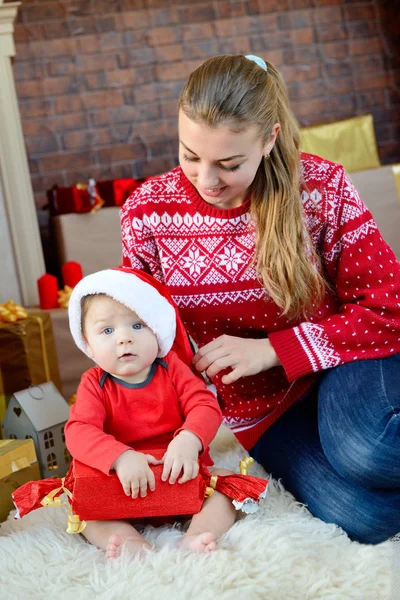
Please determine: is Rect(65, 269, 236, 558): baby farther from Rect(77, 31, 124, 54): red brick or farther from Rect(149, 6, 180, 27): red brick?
Rect(149, 6, 180, 27): red brick

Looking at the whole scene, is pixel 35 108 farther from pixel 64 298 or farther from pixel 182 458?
pixel 182 458

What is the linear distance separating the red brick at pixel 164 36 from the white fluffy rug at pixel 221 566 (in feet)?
9.10

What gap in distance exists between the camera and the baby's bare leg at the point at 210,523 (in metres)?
1.21

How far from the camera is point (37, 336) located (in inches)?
84.5

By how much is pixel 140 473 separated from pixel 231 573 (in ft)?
0.73

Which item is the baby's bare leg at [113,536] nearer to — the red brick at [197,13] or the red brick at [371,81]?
the red brick at [197,13]

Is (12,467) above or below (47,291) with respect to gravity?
below

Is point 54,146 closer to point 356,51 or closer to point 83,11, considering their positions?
point 83,11

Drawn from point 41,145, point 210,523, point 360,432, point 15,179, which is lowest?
point 210,523

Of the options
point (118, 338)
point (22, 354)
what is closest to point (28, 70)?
point (22, 354)

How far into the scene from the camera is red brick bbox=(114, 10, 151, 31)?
3525 millimetres

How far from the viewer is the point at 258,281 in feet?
4.82

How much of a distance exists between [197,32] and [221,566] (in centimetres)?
303

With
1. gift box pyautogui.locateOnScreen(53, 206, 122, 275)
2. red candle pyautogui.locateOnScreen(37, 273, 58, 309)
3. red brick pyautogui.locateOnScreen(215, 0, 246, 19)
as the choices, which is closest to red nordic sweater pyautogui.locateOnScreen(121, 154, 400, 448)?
red candle pyautogui.locateOnScreen(37, 273, 58, 309)
